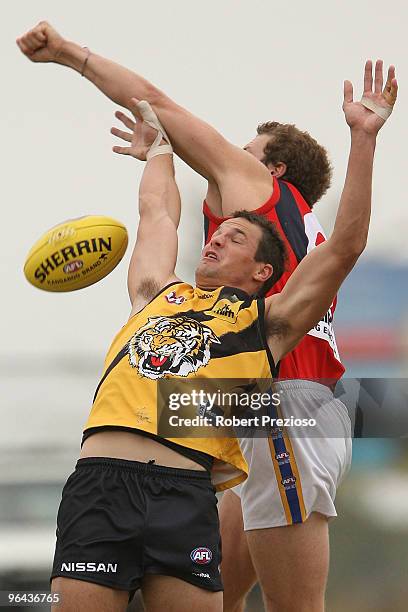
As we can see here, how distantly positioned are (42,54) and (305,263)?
4.92ft

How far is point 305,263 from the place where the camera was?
3193mm

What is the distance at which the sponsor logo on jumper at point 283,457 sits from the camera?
11.8 feet

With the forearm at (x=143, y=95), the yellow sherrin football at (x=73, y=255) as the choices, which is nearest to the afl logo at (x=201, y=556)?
the yellow sherrin football at (x=73, y=255)

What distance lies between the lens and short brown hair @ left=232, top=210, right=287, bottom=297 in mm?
3549

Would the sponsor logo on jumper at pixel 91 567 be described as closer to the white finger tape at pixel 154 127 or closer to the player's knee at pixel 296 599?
the player's knee at pixel 296 599

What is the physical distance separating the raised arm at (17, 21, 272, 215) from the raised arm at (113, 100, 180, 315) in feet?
0.23

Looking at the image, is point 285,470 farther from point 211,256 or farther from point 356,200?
point 356,200

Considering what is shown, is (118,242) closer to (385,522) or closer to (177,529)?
(177,529)

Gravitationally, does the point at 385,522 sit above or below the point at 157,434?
above

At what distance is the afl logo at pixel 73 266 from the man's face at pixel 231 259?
0.43 m

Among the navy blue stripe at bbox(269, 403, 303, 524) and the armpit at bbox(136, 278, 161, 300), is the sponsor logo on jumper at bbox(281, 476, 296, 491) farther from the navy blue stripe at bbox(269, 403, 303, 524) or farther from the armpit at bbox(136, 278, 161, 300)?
the armpit at bbox(136, 278, 161, 300)

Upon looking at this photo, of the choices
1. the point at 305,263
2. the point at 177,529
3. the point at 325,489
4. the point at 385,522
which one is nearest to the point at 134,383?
the point at 177,529

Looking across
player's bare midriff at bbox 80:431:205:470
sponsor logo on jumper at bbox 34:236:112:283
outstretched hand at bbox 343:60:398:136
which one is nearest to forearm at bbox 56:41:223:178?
sponsor logo on jumper at bbox 34:236:112:283

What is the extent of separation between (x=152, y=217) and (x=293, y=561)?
1345 mm
